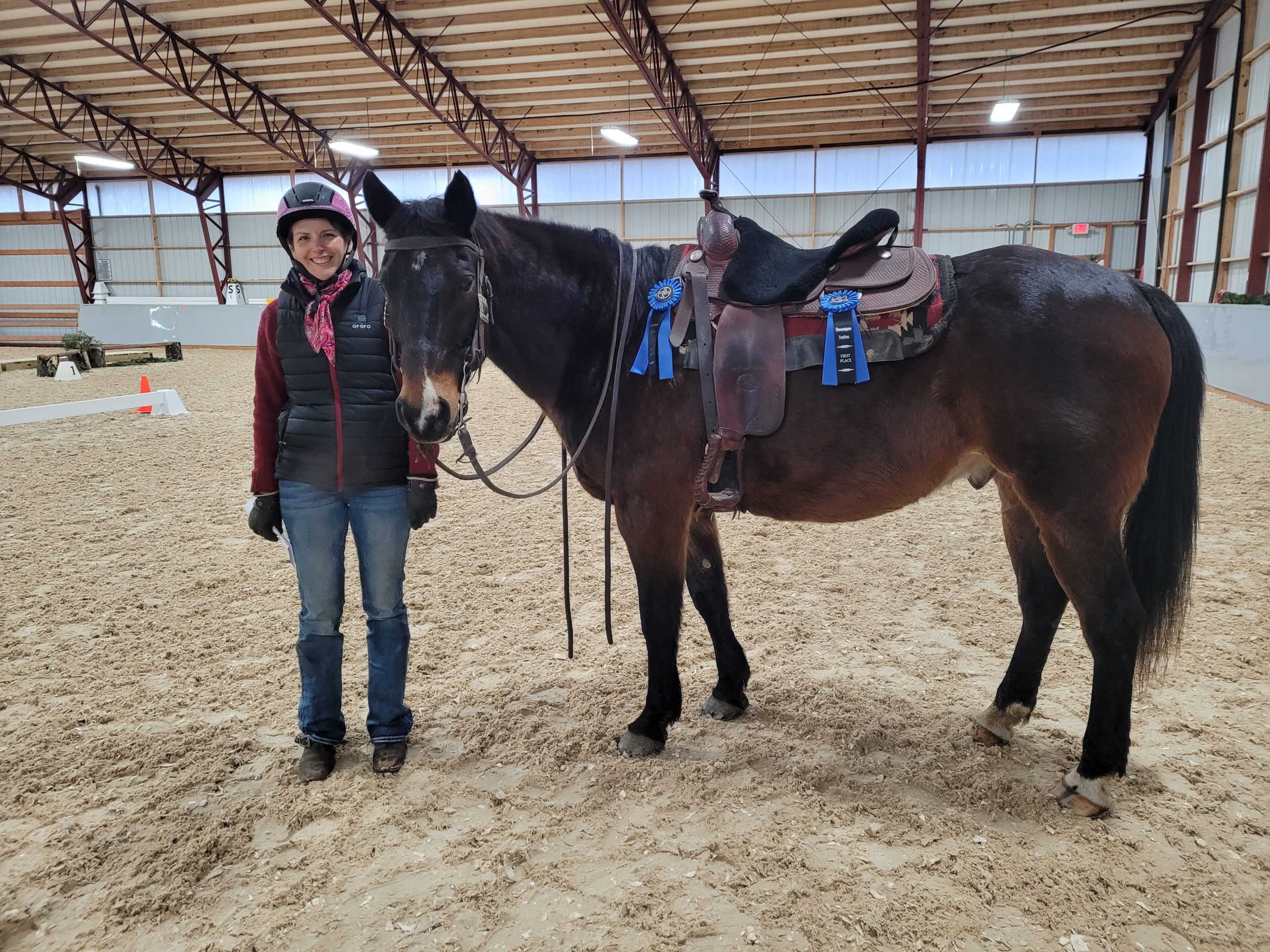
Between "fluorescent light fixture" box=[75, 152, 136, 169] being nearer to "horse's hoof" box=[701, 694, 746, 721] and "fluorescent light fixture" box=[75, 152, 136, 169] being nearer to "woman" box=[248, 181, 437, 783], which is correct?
"woman" box=[248, 181, 437, 783]

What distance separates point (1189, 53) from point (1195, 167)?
229 cm

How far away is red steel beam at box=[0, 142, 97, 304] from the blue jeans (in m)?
28.6

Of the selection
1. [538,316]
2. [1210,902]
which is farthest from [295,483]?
[1210,902]

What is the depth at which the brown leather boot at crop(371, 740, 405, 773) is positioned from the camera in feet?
8.23

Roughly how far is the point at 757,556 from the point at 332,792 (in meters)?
2.98

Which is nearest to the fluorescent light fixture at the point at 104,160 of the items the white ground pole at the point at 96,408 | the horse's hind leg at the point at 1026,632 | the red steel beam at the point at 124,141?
the red steel beam at the point at 124,141

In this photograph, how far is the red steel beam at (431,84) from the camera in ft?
47.3

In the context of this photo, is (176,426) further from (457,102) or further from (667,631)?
(457,102)

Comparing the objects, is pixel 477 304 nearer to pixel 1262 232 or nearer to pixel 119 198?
pixel 1262 232

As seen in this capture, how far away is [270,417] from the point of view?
2488mm

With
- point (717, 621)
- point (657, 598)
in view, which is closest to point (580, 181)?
point (717, 621)

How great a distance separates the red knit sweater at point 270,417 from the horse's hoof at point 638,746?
3.85 feet

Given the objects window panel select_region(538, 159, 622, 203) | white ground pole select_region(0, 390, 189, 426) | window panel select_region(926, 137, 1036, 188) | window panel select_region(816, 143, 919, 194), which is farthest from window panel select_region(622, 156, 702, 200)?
white ground pole select_region(0, 390, 189, 426)

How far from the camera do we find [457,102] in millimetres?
17531
